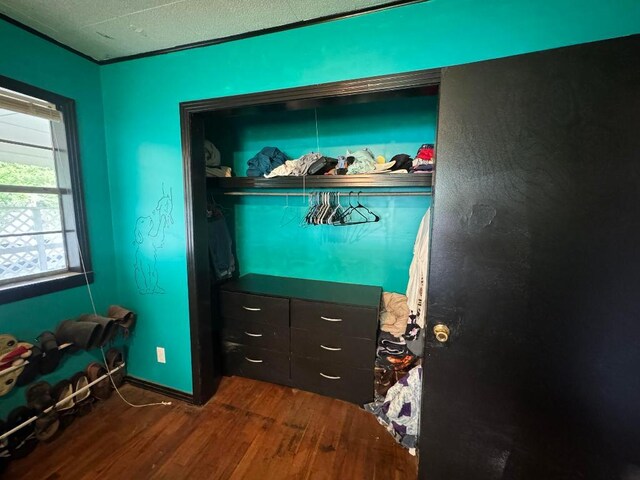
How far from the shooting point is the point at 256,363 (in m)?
2.02

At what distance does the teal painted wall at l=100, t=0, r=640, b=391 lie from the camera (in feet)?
3.38

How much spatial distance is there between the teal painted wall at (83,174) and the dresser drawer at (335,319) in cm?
147

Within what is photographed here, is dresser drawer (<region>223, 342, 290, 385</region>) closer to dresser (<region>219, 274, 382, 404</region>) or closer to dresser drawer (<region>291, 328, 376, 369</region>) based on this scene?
dresser (<region>219, 274, 382, 404</region>)

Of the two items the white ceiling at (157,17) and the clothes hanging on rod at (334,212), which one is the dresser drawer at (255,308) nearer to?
the clothes hanging on rod at (334,212)

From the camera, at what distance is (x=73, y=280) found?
1.71 m

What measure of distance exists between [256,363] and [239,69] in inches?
81.4

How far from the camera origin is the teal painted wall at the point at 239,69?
1031mm

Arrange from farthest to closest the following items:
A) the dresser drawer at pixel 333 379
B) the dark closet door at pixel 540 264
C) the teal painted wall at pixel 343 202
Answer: the teal painted wall at pixel 343 202 → the dresser drawer at pixel 333 379 → the dark closet door at pixel 540 264

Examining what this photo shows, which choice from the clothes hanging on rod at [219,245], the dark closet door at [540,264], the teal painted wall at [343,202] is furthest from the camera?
the clothes hanging on rod at [219,245]

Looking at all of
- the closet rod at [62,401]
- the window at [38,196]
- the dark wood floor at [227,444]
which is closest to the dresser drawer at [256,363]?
the dark wood floor at [227,444]

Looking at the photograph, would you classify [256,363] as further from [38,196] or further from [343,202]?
[38,196]

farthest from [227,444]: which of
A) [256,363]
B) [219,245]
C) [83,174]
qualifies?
[83,174]

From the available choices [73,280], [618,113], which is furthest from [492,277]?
[73,280]

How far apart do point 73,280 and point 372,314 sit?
6.69 feet
